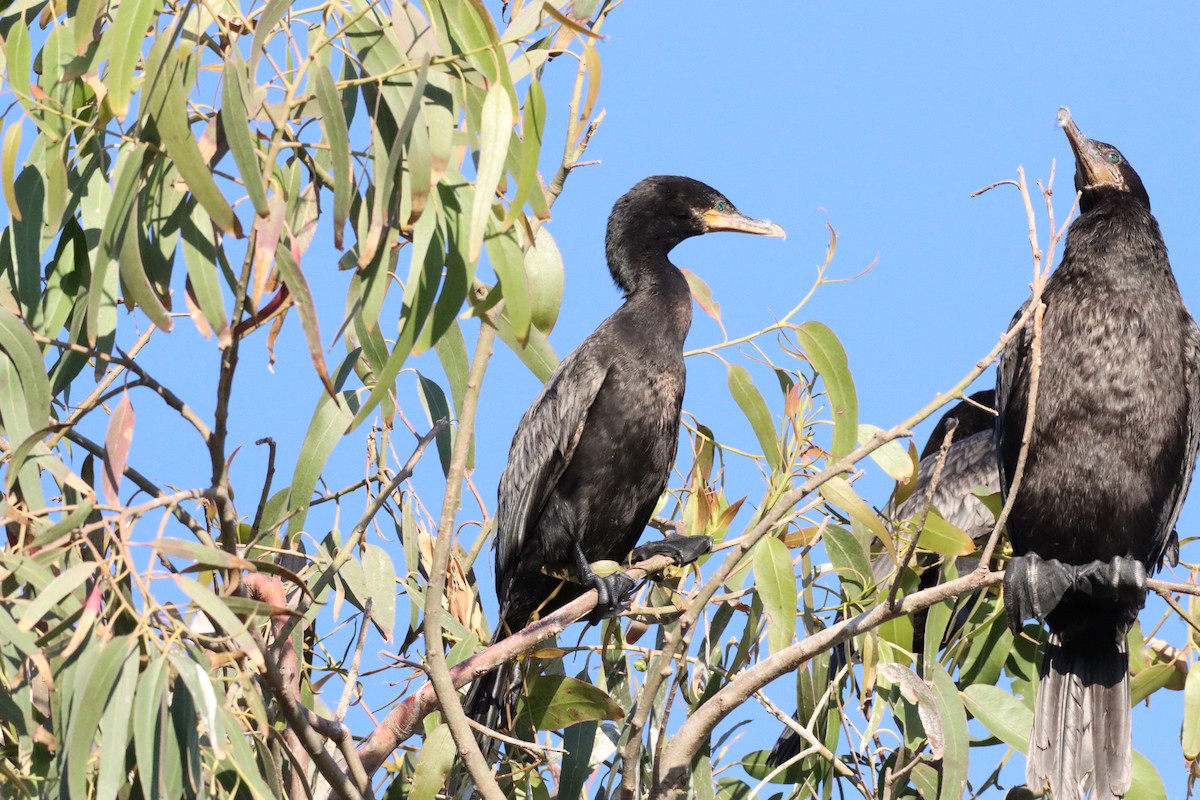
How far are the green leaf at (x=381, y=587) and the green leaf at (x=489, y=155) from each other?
3.77 ft

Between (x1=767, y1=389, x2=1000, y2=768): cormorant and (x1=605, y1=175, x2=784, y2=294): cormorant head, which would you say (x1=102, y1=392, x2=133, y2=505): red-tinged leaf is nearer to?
(x1=605, y1=175, x2=784, y2=294): cormorant head

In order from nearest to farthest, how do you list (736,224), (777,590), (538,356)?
(777,590) < (538,356) < (736,224)

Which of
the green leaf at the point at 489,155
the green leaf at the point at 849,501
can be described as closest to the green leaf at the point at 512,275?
the green leaf at the point at 489,155

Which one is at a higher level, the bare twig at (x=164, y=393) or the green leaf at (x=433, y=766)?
the bare twig at (x=164, y=393)

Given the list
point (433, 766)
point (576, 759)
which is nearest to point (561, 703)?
point (576, 759)

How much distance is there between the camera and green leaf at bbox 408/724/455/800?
8.90 ft

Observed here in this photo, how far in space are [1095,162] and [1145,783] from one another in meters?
1.63

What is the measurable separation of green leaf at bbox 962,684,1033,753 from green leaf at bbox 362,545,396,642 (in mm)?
1338

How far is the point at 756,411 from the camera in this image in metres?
3.14

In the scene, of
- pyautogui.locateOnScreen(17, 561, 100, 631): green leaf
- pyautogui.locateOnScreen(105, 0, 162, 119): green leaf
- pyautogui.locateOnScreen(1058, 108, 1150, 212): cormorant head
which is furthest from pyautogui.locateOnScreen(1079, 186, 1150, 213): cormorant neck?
pyautogui.locateOnScreen(17, 561, 100, 631): green leaf

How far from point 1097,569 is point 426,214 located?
194cm

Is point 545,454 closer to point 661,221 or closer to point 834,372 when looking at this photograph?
point 661,221

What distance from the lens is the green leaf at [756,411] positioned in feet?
10.1

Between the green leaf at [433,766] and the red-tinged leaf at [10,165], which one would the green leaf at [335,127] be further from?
the green leaf at [433,766]
